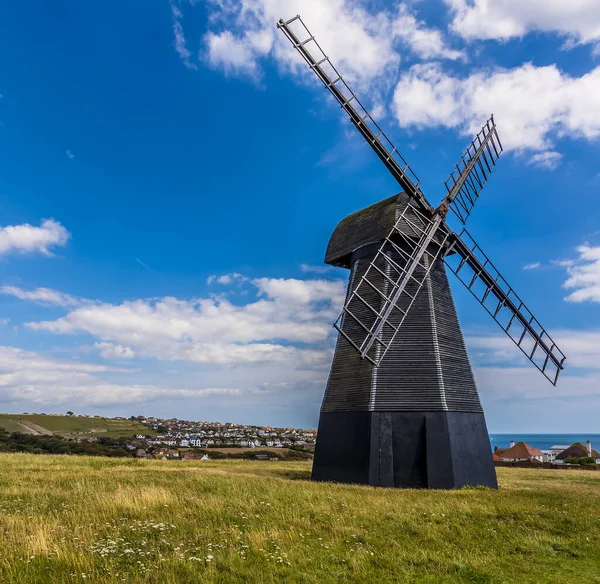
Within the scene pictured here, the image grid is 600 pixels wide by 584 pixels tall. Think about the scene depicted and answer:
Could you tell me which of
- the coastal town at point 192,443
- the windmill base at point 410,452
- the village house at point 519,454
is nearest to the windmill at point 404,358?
the windmill base at point 410,452

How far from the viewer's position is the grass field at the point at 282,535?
7906 millimetres

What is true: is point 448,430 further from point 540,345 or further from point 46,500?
point 46,500

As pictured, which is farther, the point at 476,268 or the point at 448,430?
the point at 476,268

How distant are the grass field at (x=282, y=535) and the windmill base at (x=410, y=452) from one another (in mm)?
2613

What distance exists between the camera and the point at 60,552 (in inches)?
307

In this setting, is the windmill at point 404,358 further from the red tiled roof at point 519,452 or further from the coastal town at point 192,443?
the red tiled roof at point 519,452

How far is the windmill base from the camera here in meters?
18.7

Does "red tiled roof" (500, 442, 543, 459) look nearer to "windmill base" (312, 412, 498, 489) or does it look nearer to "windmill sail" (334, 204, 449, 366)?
"windmill base" (312, 412, 498, 489)

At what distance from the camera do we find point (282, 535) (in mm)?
9984

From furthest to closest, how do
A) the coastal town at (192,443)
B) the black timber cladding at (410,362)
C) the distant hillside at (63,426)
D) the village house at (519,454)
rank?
the village house at (519,454), the distant hillside at (63,426), the coastal town at (192,443), the black timber cladding at (410,362)

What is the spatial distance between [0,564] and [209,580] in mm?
3113

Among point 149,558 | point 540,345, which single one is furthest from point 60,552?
point 540,345

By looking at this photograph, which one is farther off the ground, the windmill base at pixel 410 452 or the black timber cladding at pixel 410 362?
the black timber cladding at pixel 410 362

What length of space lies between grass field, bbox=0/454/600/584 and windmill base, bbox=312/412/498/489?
2.61 meters
